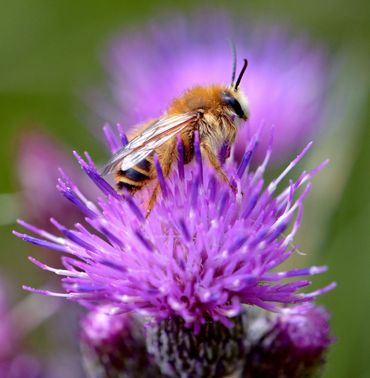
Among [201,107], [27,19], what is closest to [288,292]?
[201,107]

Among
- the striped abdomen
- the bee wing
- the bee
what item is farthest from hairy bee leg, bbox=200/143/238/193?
the striped abdomen

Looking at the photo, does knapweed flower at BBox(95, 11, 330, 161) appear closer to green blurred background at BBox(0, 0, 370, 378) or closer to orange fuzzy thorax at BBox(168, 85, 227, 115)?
green blurred background at BBox(0, 0, 370, 378)

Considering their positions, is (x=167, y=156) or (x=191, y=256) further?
(x=167, y=156)

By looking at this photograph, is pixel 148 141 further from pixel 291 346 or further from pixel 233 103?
pixel 291 346

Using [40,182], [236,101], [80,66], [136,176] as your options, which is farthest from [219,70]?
[136,176]

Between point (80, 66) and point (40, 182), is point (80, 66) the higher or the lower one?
the higher one

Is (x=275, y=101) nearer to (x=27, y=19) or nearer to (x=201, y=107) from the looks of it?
Answer: (x=201, y=107)
